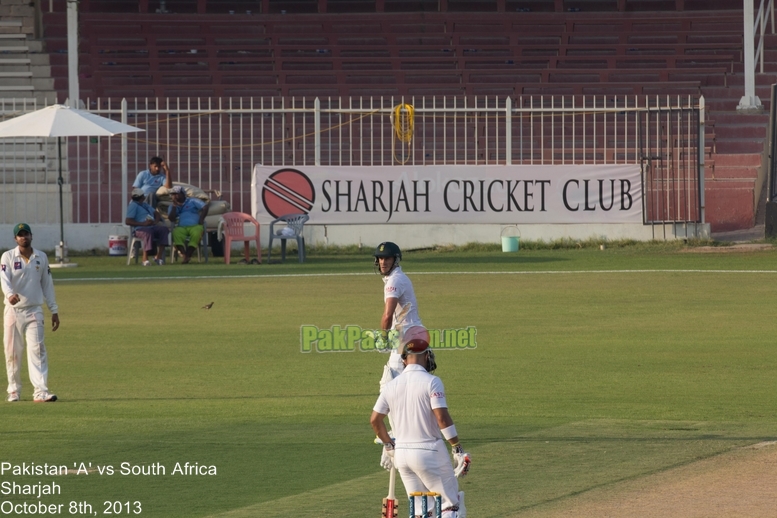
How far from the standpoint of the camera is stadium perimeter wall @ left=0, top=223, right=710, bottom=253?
26.5 meters

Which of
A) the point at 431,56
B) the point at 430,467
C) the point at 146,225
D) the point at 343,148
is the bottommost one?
the point at 430,467

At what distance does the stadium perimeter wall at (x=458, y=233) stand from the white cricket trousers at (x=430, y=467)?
63.6ft

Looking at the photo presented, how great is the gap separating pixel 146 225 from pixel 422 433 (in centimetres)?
1816

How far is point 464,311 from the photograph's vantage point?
18531 mm

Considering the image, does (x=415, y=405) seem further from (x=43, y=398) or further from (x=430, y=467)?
(x=43, y=398)

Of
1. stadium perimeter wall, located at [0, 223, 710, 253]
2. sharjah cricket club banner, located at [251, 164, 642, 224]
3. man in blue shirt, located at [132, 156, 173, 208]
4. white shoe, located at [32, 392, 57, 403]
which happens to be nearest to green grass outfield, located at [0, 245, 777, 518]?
white shoe, located at [32, 392, 57, 403]

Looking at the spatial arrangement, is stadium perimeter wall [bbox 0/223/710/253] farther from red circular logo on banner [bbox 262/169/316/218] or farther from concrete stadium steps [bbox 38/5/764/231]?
concrete stadium steps [bbox 38/5/764/231]

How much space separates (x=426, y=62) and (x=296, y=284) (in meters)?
14.6

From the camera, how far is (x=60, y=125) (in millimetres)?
23359

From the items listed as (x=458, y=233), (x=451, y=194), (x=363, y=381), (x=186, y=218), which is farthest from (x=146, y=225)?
(x=363, y=381)

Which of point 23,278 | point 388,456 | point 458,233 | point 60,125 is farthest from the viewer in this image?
point 458,233

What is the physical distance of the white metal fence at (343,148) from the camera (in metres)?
27.3

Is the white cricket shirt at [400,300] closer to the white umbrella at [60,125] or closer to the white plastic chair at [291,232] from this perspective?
the white umbrella at [60,125]

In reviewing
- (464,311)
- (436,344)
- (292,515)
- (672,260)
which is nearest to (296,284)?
(464,311)
